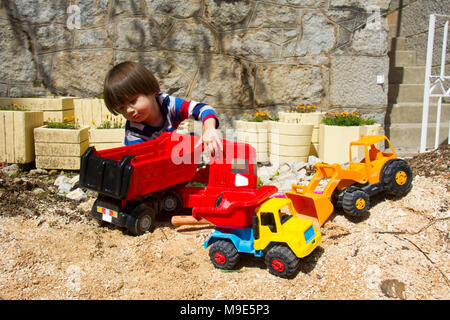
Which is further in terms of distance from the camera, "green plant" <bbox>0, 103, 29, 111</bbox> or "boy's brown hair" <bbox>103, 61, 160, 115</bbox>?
"green plant" <bbox>0, 103, 29, 111</bbox>

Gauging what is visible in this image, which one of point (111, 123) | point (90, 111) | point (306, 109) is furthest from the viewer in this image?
point (306, 109)

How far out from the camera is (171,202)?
2.74 m

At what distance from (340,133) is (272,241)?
2.31 metres

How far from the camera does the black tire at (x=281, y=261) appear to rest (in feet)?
6.06

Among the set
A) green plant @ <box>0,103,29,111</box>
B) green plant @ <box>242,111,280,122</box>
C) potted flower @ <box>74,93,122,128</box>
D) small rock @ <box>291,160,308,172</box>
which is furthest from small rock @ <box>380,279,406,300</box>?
green plant @ <box>0,103,29,111</box>

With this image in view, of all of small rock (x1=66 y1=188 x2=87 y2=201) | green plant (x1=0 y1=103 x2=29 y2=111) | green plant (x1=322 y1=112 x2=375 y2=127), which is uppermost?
green plant (x1=0 y1=103 x2=29 y2=111)

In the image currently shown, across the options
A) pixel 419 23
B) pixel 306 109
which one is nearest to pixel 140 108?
pixel 306 109

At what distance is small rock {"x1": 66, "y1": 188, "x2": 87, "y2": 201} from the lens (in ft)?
9.82

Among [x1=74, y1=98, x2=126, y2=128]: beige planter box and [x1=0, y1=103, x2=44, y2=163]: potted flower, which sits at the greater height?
[x1=74, y1=98, x2=126, y2=128]: beige planter box

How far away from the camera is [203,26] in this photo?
4.35 m

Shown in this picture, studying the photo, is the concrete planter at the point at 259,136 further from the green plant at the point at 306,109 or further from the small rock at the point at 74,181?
the small rock at the point at 74,181

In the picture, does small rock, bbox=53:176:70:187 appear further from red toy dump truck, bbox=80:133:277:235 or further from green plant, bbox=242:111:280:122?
green plant, bbox=242:111:280:122

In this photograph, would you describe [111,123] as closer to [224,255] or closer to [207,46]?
[207,46]

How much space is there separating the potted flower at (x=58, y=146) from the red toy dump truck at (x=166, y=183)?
1.28m
